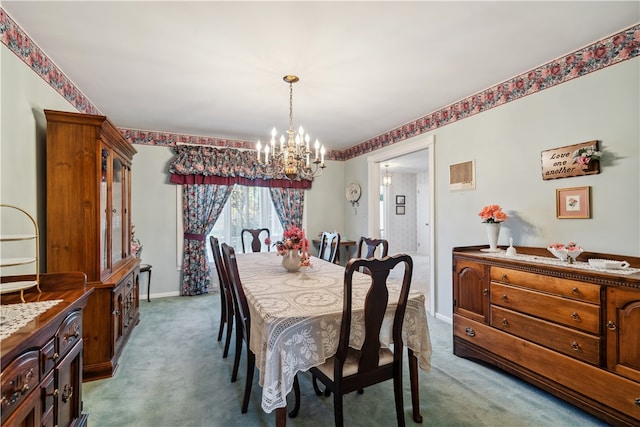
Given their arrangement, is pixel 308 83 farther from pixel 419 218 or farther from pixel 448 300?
pixel 419 218

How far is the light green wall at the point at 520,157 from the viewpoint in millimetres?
1972

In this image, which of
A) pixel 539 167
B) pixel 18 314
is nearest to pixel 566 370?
pixel 539 167

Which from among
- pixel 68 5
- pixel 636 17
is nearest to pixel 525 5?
pixel 636 17

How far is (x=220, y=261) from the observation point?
101 inches

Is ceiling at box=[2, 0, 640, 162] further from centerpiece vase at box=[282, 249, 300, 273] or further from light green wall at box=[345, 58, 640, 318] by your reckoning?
centerpiece vase at box=[282, 249, 300, 273]

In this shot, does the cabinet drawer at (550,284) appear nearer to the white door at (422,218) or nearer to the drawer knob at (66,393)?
the drawer knob at (66,393)

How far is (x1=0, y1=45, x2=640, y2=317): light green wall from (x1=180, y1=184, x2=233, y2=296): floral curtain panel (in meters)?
2.01

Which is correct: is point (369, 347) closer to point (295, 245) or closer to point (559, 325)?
point (295, 245)

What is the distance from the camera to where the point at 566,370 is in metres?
1.90

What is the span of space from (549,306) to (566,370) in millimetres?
397

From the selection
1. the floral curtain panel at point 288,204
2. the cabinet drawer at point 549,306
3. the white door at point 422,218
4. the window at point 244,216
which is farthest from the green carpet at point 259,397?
the white door at point 422,218

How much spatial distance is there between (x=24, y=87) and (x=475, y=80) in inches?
141

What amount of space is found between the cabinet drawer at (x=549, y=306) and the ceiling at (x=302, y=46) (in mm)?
1820

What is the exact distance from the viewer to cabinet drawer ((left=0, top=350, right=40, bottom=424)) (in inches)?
35.8
